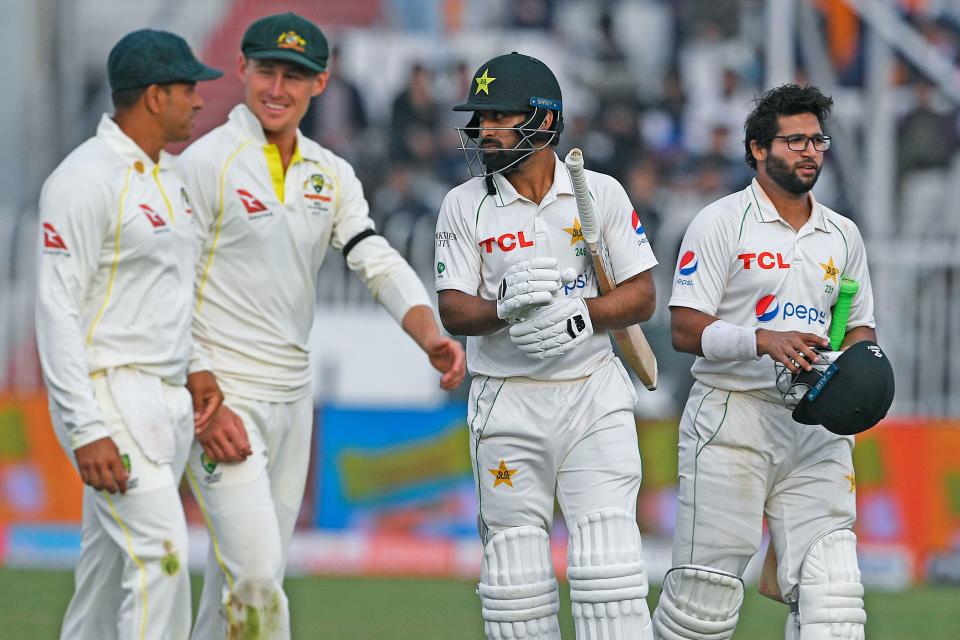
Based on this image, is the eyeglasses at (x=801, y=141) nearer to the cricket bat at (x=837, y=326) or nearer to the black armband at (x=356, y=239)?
the cricket bat at (x=837, y=326)

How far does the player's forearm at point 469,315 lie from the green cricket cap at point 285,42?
44.0 inches

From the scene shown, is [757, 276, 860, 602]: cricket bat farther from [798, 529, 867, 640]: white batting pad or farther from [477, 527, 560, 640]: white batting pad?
[477, 527, 560, 640]: white batting pad

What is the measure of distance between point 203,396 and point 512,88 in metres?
1.57

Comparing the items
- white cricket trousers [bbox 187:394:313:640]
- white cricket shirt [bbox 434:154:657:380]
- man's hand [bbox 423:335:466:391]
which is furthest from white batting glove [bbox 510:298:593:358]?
white cricket trousers [bbox 187:394:313:640]

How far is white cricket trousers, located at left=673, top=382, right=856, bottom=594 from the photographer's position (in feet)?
20.6

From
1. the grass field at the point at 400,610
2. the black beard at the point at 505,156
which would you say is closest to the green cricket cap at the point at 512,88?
the black beard at the point at 505,156

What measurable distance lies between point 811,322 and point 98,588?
2734 millimetres

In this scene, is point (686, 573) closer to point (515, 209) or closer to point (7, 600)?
point (515, 209)

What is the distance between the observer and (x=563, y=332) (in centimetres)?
569

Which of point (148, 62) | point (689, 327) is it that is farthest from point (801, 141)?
point (148, 62)

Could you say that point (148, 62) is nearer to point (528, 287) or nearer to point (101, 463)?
point (101, 463)

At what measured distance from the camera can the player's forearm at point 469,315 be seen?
5.87 metres

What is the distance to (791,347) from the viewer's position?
5.94m

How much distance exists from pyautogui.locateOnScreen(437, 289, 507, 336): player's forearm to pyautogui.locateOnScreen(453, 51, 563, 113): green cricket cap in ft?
2.16
